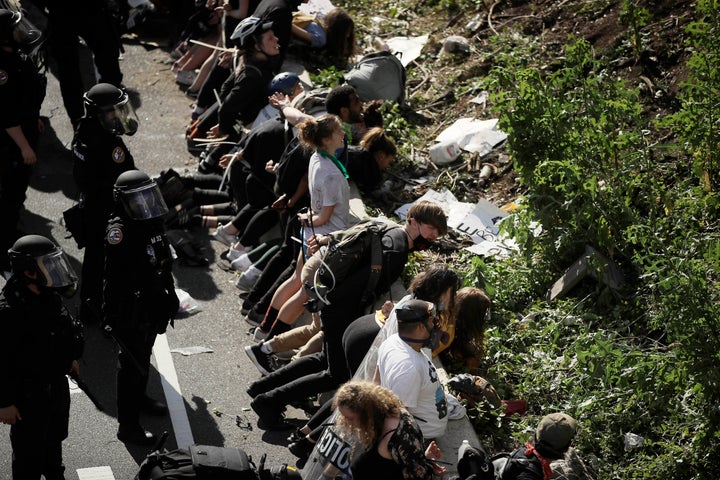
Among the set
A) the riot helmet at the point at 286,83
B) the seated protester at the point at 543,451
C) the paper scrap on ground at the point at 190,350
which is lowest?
the paper scrap on ground at the point at 190,350

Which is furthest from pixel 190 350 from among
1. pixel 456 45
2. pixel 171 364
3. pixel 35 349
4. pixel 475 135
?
pixel 456 45

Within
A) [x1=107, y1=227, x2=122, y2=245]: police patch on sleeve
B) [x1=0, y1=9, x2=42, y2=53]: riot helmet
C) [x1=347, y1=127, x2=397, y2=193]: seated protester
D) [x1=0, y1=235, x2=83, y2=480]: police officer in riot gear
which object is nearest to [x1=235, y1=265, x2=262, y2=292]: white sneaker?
[x1=347, y1=127, x2=397, y2=193]: seated protester

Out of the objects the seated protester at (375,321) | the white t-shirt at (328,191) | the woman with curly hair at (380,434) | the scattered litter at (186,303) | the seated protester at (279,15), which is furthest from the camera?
the seated protester at (279,15)

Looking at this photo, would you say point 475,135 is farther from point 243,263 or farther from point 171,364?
point 171,364

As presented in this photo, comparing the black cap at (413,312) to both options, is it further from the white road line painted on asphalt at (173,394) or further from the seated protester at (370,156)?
the seated protester at (370,156)

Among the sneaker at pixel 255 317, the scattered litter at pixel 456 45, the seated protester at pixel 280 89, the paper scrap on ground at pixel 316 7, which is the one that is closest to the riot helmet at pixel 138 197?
the sneaker at pixel 255 317

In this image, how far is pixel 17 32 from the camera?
28.0 ft

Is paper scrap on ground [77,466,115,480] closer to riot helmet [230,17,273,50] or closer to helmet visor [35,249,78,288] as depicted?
helmet visor [35,249,78,288]

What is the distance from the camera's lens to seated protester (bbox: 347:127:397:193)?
8516 millimetres

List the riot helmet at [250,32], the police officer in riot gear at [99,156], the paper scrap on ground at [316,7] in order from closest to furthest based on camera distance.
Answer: the police officer in riot gear at [99,156]
the riot helmet at [250,32]
the paper scrap on ground at [316,7]

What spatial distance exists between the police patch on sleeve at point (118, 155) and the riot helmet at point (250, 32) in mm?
2304

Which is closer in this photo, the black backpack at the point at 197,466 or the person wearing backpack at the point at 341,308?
the black backpack at the point at 197,466

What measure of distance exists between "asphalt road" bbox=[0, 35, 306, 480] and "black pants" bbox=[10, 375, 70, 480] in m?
0.41

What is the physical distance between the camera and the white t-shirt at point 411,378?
17.5 ft
